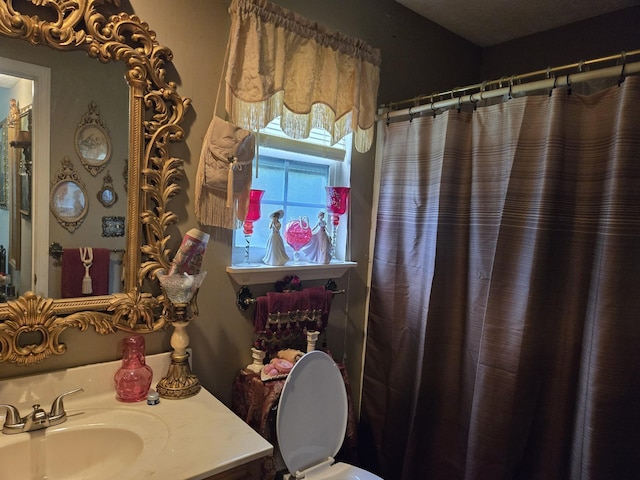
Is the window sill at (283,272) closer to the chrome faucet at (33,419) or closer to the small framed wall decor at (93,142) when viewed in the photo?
the small framed wall decor at (93,142)

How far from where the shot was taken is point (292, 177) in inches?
73.4

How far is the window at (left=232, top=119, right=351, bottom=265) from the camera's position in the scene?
174cm

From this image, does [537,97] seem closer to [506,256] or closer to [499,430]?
[506,256]

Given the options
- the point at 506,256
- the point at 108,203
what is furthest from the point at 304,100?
the point at 506,256

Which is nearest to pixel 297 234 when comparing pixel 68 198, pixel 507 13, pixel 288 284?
pixel 288 284

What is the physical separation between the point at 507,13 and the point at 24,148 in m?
2.16

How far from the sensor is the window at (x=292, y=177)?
5.70ft

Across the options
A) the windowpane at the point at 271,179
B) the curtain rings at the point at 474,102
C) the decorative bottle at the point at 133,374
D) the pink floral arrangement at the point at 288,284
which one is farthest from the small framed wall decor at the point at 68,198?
the curtain rings at the point at 474,102

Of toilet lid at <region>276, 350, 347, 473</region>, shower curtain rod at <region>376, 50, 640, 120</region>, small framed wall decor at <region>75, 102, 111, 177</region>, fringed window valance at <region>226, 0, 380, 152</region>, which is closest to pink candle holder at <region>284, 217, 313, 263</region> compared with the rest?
fringed window valance at <region>226, 0, 380, 152</region>

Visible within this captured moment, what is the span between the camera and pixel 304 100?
5.34 ft

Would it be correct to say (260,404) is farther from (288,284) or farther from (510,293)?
Result: (510,293)

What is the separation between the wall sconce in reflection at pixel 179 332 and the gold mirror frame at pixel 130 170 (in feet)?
0.26

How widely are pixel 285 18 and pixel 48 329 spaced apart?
132cm

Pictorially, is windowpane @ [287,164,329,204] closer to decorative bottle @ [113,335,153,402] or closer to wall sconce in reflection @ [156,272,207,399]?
wall sconce in reflection @ [156,272,207,399]
